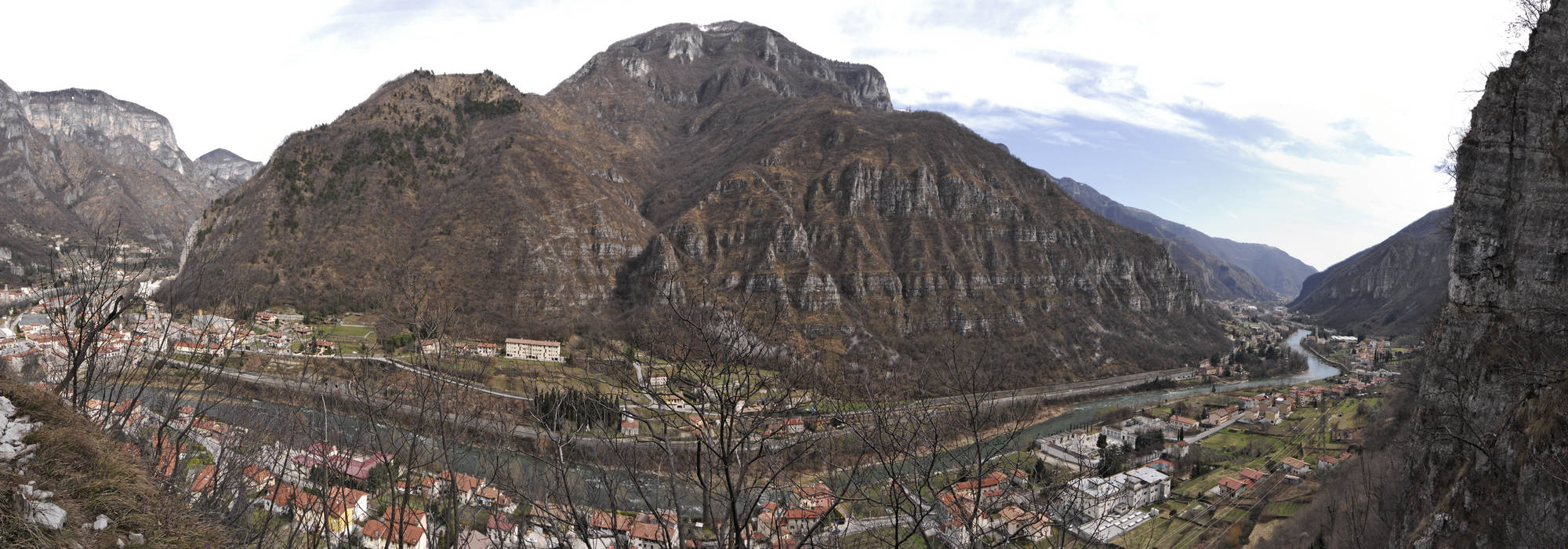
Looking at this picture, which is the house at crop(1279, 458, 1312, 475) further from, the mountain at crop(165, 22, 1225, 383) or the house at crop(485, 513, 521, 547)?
the house at crop(485, 513, 521, 547)

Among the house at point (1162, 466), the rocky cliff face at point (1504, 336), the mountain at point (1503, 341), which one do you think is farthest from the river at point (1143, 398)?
the rocky cliff face at point (1504, 336)

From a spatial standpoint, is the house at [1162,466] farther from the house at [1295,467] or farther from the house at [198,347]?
the house at [198,347]

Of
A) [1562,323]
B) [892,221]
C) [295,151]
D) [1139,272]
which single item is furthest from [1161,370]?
[295,151]

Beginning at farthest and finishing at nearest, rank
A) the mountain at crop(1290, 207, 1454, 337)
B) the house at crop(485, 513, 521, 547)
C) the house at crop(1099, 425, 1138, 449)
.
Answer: the mountain at crop(1290, 207, 1454, 337) → the house at crop(1099, 425, 1138, 449) → the house at crop(485, 513, 521, 547)

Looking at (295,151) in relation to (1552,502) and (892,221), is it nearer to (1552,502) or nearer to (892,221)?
(892,221)

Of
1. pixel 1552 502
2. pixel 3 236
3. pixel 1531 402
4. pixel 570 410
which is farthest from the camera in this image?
pixel 3 236

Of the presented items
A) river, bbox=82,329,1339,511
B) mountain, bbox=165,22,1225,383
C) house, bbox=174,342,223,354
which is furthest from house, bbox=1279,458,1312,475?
house, bbox=174,342,223,354
